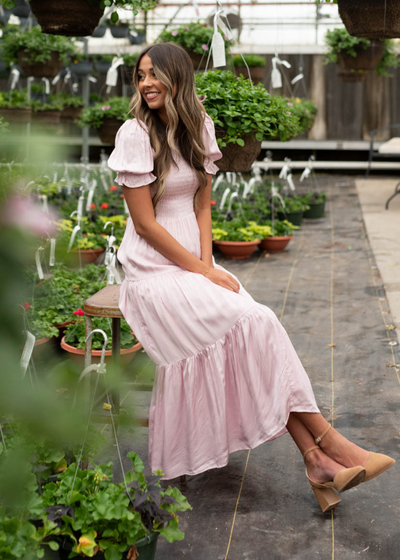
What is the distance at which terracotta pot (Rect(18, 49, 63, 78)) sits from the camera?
18.8ft

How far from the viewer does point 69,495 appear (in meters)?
1.50

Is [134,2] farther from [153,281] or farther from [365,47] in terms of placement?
[365,47]

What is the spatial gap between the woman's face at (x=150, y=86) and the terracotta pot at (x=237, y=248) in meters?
3.32

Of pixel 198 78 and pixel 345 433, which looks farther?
pixel 198 78

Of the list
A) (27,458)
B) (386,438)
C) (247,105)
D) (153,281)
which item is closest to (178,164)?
(153,281)

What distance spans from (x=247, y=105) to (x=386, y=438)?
1543mm

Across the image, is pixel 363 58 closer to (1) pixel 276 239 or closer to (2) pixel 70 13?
(1) pixel 276 239

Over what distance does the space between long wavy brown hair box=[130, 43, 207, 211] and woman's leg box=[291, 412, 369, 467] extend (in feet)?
2.64

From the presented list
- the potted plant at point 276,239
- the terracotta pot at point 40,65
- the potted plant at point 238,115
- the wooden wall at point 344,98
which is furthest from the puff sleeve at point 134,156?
the wooden wall at point 344,98

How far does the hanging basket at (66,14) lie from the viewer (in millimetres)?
2988

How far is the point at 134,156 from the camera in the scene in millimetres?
1998

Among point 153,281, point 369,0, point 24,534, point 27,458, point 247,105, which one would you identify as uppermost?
point 369,0

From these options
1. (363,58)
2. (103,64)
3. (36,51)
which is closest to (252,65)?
(363,58)

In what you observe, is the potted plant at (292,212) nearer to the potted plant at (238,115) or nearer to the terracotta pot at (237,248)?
the terracotta pot at (237,248)
